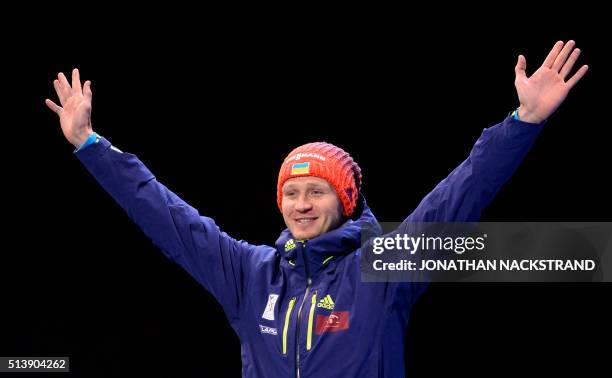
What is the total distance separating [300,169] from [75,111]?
2.51 feet

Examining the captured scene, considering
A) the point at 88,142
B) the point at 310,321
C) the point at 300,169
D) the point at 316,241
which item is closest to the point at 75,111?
the point at 88,142

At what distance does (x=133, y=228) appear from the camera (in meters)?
4.82

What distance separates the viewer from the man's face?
8.48 feet

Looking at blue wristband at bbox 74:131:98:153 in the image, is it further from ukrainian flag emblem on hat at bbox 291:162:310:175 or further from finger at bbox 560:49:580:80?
finger at bbox 560:49:580:80

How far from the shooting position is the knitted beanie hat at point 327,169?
8.66 feet

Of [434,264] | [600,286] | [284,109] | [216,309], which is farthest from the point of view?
[216,309]

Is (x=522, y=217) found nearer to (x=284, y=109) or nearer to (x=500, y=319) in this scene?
(x=500, y=319)

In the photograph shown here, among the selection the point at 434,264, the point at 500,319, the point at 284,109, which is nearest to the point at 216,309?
the point at 284,109

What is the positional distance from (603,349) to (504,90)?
1292 mm

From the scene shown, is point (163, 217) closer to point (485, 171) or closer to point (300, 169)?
point (300, 169)

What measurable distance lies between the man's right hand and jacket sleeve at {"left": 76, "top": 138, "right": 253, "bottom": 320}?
0.20 ft

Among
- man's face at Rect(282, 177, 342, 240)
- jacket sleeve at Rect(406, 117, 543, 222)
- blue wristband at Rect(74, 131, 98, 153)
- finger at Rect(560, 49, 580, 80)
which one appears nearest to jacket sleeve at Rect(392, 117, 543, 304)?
jacket sleeve at Rect(406, 117, 543, 222)

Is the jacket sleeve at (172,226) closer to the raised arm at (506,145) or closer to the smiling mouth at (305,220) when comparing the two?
the smiling mouth at (305,220)

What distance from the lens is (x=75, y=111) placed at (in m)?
2.68
